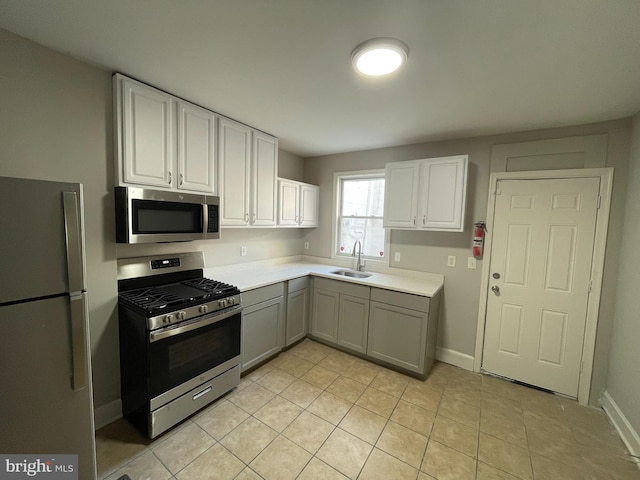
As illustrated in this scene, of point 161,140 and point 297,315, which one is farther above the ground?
point 161,140

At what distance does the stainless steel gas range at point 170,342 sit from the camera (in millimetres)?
1723

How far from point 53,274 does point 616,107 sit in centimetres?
380

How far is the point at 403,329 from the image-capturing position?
103 inches

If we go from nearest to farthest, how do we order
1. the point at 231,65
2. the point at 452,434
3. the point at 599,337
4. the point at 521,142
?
1. the point at 231,65
2. the point at 452,434
3. the point at 599,337
4. the point at 521,142

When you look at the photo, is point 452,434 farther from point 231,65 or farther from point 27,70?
point 27,70

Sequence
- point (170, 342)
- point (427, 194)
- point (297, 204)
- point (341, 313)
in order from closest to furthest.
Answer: point (170, 342)
point (427, 194)
point (341, 313)
point (297, 204)

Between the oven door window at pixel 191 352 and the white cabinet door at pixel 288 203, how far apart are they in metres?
1.40

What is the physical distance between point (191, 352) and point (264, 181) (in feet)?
6.02

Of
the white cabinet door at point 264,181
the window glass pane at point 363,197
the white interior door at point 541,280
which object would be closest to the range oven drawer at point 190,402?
the white cabinet door at point 264,181

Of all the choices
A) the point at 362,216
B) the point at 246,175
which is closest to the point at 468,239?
the point at 362,216

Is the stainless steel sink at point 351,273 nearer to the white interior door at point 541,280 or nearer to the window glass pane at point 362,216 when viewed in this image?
the window glass pane at point 362,216

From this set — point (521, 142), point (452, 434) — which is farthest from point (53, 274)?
point (521, 142)

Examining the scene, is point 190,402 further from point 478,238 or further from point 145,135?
point 478,238

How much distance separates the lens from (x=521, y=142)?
2.52 meters
